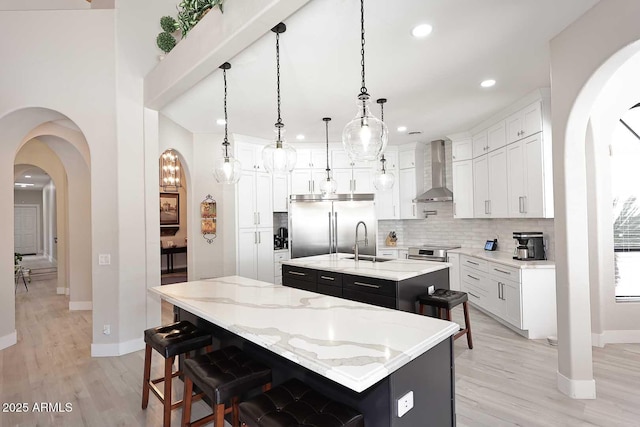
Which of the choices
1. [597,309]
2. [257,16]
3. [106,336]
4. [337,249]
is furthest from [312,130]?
[597,309]

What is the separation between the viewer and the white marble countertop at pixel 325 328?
1292mm

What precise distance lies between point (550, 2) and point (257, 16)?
1.91m

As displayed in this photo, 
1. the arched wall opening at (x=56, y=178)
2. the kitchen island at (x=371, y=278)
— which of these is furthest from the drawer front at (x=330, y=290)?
the arched wall opening at (x=56, y=178)

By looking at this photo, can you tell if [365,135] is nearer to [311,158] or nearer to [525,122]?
[525,122]

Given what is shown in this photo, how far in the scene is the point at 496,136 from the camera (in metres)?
4.68

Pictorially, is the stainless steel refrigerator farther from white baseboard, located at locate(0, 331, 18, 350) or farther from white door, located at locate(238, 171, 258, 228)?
white baseboard, located at locate(0, 331, 18, 350)

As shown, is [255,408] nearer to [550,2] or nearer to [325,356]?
[325,356]

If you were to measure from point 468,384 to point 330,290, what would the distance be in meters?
1.52

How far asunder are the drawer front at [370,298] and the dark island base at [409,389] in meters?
1.32

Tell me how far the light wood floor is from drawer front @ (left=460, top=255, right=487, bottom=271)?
81 centimetres

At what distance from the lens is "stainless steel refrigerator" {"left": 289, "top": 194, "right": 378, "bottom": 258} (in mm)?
6078

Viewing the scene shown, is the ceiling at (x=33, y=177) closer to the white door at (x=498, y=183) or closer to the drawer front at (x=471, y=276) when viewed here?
the drawer front at (x=471, y=276)

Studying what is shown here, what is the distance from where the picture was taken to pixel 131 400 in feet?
8.79

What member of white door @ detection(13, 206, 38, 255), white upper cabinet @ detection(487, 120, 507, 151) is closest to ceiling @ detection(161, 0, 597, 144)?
white upper cabinet @ detection(487, 120, 507, 151)
